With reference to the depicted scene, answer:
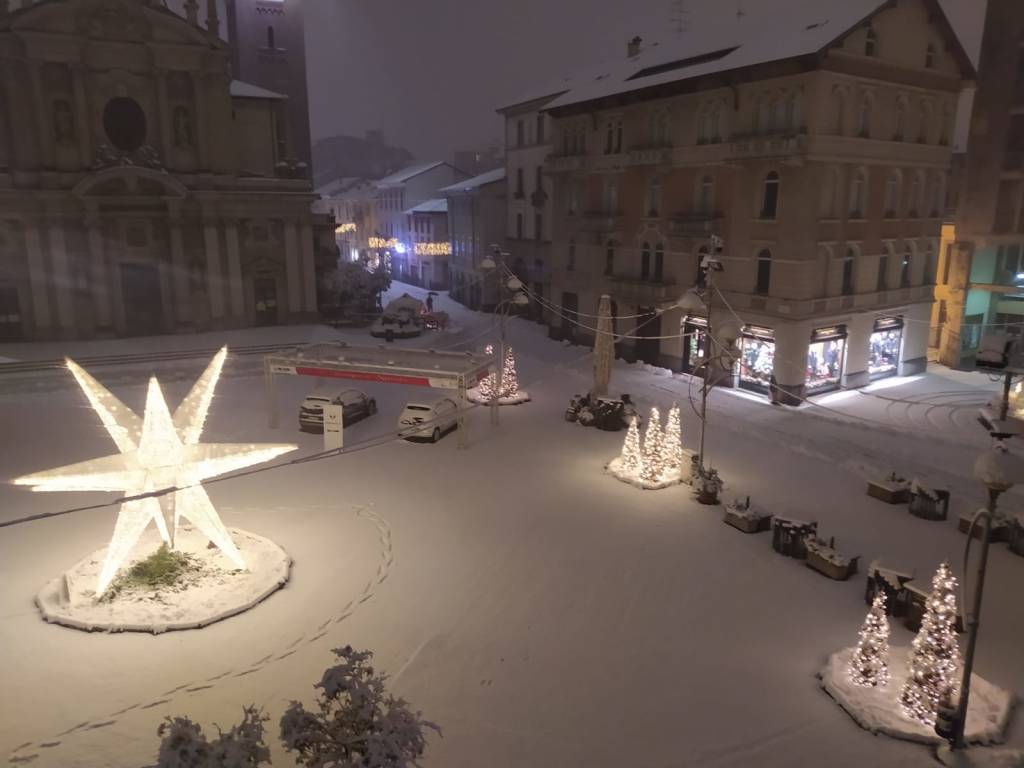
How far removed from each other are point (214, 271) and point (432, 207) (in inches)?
1144

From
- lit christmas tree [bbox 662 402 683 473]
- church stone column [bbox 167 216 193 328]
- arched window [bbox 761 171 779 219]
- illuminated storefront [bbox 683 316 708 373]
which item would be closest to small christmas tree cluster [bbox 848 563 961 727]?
lit christmas tree [bbox 662 402 683 473]

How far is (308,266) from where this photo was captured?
46.2 meters

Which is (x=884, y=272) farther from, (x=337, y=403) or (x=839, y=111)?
(x=337, y=403)

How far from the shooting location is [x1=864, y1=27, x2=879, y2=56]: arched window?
30031mm

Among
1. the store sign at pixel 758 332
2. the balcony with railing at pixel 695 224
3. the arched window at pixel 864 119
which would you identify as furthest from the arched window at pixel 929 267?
the balcony with railing at pixel 695 224

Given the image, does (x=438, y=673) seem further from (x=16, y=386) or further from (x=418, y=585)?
(x=16, y=386)

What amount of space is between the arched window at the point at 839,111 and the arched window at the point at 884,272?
257 inches

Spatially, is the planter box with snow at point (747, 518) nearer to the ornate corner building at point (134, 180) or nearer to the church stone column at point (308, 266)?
the church stone column at point (308, 266)

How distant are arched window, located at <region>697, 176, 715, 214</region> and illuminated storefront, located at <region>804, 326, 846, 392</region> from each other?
771cm

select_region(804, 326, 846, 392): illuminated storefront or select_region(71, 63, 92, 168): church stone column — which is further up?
select_region(71, 63, 92, 168): church stone column

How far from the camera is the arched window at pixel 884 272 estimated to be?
33.8 meters

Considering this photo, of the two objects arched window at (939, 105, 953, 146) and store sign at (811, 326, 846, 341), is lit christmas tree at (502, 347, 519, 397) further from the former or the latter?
arched window at (939, 105, 953, 146)

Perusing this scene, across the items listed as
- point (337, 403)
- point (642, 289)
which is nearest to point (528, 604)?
point (337, 403)

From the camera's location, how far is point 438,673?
13.1m
